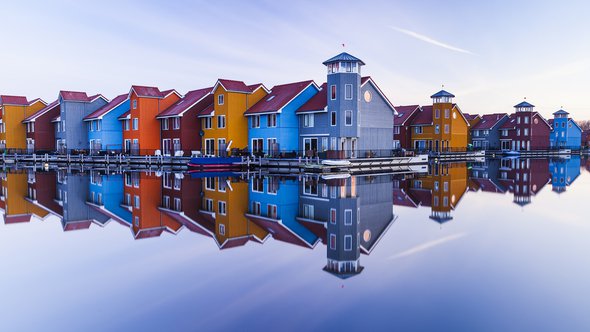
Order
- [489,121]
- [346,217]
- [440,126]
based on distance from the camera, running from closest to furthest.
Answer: [346,217] → [440,126] → [489,121]

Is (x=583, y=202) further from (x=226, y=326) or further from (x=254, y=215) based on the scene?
(x=226, y=326)

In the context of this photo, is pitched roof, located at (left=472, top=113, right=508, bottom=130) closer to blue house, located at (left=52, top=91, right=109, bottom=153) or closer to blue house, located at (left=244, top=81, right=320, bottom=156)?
blue house, located at (left=244, top=81, right=320, bottom=156)

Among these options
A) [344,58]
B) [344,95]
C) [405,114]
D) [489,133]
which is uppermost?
[344,58]

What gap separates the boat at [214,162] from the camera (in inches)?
1786

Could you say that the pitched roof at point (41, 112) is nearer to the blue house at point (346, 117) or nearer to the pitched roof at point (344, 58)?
the blue house at point (346, 117)

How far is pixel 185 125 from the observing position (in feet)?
Answer: 180

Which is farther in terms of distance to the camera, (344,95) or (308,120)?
(308,120)

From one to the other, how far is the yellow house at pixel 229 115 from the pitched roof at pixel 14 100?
41.2 meters

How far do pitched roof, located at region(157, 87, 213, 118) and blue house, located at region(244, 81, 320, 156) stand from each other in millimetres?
7232

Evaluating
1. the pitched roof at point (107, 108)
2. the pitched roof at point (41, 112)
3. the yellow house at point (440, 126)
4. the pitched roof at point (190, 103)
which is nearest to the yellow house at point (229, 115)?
the pitched roof at point (190, 103)

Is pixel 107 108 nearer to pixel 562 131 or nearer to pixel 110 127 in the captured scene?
pixel 110 127

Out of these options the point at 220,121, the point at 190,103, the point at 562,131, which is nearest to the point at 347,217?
the point at 220,121

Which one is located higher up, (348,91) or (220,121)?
(348,91)

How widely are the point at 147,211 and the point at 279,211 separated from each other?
5723 mm
